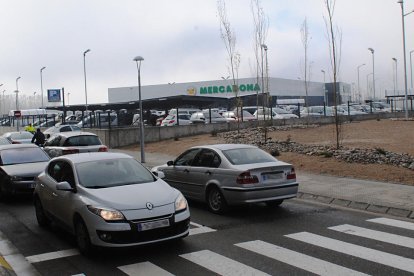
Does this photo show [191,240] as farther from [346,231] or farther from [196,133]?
[196,133]

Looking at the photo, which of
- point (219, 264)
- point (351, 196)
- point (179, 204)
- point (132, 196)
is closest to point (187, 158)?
point (351, 196)

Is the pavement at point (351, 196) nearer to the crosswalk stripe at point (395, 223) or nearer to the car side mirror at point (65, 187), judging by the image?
the crosswalk stripe at point (395, 223)

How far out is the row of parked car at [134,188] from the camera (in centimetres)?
691

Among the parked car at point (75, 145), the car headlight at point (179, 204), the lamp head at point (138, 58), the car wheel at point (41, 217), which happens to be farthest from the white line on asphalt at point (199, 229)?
the lamp head at point (138, 58)

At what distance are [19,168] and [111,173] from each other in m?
5.63

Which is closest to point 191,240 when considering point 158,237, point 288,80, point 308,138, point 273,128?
point 158,237

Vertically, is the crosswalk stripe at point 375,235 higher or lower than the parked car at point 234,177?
lower

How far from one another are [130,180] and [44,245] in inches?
68.5

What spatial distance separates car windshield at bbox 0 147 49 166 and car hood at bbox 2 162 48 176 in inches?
11.9

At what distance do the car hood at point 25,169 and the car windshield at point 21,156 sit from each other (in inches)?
11.9

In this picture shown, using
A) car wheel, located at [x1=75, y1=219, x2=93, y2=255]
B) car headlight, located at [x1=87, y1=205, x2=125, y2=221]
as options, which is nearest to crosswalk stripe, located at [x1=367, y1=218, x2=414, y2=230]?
car headlight, located at [x1=87, y1=205, x2=125, y2=221]

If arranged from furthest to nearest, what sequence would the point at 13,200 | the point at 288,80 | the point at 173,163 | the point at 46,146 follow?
the point at 288,80 < the point at 46,146 < the point at 13,200 < the point at 173,163

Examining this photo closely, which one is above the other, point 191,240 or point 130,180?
point 130,180

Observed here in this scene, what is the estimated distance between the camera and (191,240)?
8031 millimetres
